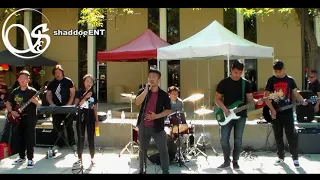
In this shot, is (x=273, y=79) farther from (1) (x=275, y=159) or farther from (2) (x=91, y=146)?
(2) (x=91, y=146)

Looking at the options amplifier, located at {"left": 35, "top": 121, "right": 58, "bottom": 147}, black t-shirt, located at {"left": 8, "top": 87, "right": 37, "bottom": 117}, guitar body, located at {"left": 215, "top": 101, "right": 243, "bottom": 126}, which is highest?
black t-shirt, located at {"left": 8, "top": 87, "right": 37, "bottom": 117}

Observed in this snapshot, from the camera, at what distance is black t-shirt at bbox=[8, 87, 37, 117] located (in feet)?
20.6

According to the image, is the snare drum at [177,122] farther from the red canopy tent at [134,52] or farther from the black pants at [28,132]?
the red canopy tent at [134,52]

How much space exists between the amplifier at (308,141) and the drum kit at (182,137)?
1820 millimetres

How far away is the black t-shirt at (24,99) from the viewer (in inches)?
248

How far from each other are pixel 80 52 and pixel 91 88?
13547 mm

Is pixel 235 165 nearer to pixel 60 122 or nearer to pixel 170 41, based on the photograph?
pixel 60 122

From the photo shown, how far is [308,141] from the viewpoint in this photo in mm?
7359

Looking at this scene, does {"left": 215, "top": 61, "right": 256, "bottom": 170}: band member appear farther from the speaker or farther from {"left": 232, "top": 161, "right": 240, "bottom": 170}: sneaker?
the speaker

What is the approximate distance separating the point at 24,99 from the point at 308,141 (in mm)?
5748

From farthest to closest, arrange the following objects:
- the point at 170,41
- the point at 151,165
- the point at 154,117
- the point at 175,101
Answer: the point at 170,41 → the point at 175,101 → the point at 151,165 → the point at 154,117

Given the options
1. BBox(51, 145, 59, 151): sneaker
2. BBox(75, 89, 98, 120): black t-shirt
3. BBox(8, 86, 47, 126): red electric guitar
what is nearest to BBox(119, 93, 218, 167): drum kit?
BBox(75, 89, 98, 120): black t-shirt

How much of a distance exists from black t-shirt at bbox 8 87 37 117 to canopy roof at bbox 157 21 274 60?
3.95 m

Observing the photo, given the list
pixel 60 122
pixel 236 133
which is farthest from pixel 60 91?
pixel 236 133
